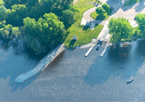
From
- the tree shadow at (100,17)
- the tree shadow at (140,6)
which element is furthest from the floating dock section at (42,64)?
the tree shadow at (140,6)

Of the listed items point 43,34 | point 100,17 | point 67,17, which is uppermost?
point 67,17

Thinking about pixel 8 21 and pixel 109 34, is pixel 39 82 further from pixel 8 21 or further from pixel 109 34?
pixel 8 21

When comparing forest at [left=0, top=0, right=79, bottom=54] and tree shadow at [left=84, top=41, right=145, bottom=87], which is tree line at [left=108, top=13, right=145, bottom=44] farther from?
forest at [left=0, top=0, right=79, bottom=54]

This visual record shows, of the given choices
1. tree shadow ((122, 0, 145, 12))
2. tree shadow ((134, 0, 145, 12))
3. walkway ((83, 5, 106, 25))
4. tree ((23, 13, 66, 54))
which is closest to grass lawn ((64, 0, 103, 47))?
walkway ((83, 5, 106, 25))

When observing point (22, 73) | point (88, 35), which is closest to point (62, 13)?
point (88, 35)

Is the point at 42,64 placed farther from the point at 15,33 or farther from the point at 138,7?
the point at 138,7

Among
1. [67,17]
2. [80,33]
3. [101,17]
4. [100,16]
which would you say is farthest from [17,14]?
[101,17]
